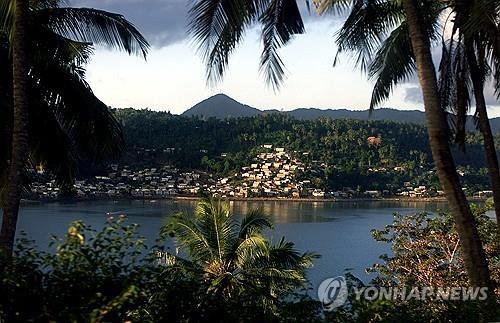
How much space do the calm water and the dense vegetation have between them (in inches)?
168

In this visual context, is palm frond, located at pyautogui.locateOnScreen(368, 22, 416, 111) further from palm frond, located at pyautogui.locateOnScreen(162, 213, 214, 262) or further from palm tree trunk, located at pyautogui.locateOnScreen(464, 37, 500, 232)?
palm frond, located at pyautogui.locateOnScreen(162, 213, 214, 262)

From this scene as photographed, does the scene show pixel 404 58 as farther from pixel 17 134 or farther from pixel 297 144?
pixel 297 144

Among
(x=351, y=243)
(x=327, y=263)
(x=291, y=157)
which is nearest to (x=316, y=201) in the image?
→ (x=291, y=157)

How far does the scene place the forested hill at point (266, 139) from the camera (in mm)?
72625

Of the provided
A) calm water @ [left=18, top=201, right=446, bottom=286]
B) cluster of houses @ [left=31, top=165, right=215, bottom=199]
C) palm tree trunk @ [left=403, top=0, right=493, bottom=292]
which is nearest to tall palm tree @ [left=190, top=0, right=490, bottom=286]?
palm tree trunk @ [left=403, top=0, right=493, bottom=292]

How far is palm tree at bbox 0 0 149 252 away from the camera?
827 cm

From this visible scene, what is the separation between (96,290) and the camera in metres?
3.33

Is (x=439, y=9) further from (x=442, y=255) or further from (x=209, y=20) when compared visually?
(x=442, y=255)

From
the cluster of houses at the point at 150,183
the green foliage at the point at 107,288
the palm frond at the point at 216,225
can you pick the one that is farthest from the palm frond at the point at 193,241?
the cluster of houses at the point at 150,183

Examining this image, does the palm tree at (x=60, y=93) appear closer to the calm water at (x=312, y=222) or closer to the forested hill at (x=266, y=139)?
the calm water at (x=312, y=222)

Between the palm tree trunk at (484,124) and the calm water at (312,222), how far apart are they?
9.28 m

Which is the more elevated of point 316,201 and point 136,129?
point 136,129

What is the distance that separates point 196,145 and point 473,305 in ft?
245

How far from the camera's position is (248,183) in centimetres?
7388
